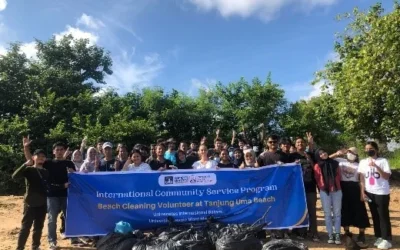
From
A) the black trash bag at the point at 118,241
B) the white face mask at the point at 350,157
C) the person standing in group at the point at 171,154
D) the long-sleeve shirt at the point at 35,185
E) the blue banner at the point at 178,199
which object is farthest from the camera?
the person standing in group at the point at 171,154

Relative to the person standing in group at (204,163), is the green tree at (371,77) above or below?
above

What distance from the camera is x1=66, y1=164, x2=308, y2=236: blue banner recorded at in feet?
19.8

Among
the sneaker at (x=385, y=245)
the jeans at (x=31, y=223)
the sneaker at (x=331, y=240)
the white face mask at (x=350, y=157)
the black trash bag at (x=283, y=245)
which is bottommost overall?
the sneaker at (x=385, y=245)

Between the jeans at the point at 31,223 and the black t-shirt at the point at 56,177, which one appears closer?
the jeans at the point at 31,223

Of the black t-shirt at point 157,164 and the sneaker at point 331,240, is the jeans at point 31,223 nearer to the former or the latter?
the black t-shirt at point 157,164

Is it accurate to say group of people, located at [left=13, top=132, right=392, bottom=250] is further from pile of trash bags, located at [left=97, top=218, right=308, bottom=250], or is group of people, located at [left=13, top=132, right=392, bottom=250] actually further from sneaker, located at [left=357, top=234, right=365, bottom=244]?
pile of trash bags, located at [left=97, top=218, right=308, bottom=250]

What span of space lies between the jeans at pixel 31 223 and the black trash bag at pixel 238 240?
2.90 m

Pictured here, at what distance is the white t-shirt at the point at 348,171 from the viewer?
6.68m

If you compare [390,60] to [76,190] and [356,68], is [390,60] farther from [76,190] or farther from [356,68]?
[76,190]

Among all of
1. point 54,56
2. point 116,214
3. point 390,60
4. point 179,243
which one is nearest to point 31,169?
point 116,214

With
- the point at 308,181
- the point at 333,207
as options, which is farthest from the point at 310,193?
the point at 333,207

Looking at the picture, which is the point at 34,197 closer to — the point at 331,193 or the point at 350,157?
the point at 331,193

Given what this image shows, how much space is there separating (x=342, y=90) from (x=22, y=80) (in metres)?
16.1

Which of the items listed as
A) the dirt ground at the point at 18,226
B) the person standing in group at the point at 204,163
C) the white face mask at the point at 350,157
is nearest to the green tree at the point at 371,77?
the dirt ground at the point at 18,226
